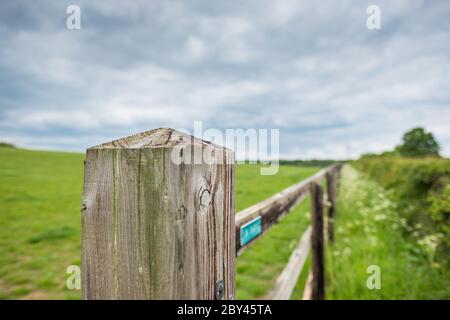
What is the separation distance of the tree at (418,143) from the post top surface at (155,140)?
54.4 metres

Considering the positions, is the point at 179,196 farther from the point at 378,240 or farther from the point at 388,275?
the point at 378,240

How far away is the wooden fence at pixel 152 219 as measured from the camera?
2.05 ft

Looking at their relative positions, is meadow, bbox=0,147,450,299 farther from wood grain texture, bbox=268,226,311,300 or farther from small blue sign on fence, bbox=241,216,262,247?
wood grain texture, bbox=268,226,311,300

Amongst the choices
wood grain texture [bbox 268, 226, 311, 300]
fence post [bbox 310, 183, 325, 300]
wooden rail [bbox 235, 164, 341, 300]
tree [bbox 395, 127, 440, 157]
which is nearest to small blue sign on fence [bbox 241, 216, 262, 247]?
wooden rail [bbox 235, 164, 341, 300]

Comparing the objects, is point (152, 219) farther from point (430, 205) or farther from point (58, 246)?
point (58, 246)

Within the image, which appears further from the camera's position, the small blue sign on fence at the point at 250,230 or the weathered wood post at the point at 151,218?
the small blue sign on fence at the point at 250,230

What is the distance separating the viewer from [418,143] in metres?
49.8

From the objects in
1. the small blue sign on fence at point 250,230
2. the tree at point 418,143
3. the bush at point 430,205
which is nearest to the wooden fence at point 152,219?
the small blue sign on fence at point 250,230

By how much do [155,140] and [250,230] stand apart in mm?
811

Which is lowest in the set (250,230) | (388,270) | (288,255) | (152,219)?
(288,255)

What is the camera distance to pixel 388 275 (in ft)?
11.3

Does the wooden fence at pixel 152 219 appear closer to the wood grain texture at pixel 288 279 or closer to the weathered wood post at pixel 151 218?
the weathered wood post at pixel 151 218

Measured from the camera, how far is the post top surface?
2.08 feet

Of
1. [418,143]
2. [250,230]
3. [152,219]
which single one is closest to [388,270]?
[250,230]
